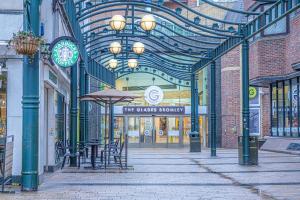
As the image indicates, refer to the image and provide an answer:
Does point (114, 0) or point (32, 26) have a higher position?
point (114, 0)

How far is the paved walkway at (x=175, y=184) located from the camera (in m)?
10.8

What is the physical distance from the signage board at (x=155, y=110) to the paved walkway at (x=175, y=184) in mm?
21052

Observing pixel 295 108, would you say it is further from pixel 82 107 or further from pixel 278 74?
pixel 82 107

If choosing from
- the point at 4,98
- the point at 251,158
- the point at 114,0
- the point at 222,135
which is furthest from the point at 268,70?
the point at 4,98

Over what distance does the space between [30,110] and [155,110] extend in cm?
2703

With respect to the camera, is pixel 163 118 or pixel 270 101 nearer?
pixel 270 101

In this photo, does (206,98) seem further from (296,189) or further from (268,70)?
(296,189)

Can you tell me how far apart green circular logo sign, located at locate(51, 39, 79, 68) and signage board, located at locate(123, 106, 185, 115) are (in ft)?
84.4

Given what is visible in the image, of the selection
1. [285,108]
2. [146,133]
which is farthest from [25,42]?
[146,133]

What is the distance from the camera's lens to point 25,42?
1049 centimetres

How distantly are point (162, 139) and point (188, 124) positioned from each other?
2068mm

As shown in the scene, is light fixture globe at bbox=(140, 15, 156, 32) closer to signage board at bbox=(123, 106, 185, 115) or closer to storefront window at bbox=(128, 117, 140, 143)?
signage board at bbox=(123, 106, 185, 115)

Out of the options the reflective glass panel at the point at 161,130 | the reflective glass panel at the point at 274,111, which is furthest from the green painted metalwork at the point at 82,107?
the reflective glass panel at the point at 161,130

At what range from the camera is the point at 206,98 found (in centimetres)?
3956
